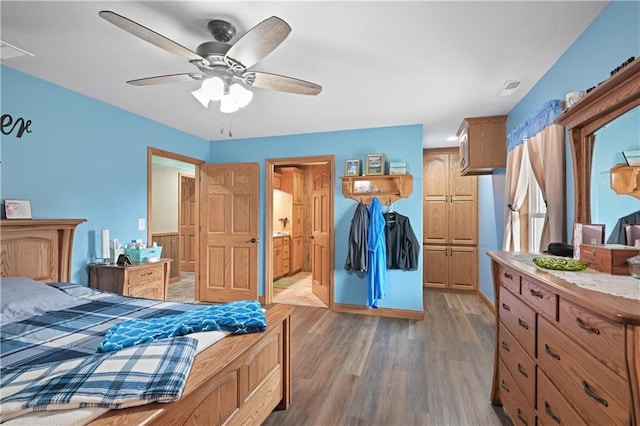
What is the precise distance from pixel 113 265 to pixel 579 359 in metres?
3.46

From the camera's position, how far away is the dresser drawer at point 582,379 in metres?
0.86

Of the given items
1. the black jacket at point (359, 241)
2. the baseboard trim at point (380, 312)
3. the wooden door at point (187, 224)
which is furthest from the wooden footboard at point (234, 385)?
the wooden door at point (187, 224)

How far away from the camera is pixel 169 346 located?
4.00 feet

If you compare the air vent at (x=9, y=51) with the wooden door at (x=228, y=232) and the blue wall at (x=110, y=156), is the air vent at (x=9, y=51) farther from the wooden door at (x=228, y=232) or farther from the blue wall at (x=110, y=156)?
the wooden door at (x=228, y=232)

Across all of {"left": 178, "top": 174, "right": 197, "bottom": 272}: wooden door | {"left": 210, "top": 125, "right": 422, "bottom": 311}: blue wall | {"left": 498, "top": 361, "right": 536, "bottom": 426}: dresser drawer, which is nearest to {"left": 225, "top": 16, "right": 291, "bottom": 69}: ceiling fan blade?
{"left": 498, "top": 361, "right": 536, "bottom": 426}: dresser drawer

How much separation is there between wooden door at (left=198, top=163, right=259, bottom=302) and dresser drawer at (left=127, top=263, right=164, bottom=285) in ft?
3.88

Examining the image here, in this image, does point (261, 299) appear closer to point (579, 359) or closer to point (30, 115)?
point (30, 115)

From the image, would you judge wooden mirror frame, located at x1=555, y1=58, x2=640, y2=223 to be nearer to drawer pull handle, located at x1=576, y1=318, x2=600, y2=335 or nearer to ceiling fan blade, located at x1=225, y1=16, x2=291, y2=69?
drawer pull handle, located at x1=576, y1=318, x2=600, y2=335

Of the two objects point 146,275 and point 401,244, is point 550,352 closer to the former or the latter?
point 401,244

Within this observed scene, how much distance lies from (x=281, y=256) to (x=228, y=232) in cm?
183

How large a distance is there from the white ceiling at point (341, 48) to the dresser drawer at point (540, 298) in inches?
58.6

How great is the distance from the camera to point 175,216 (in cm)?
629

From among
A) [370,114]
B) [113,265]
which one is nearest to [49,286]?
[113,265]

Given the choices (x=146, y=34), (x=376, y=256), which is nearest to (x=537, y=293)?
(x=146, y=34)
